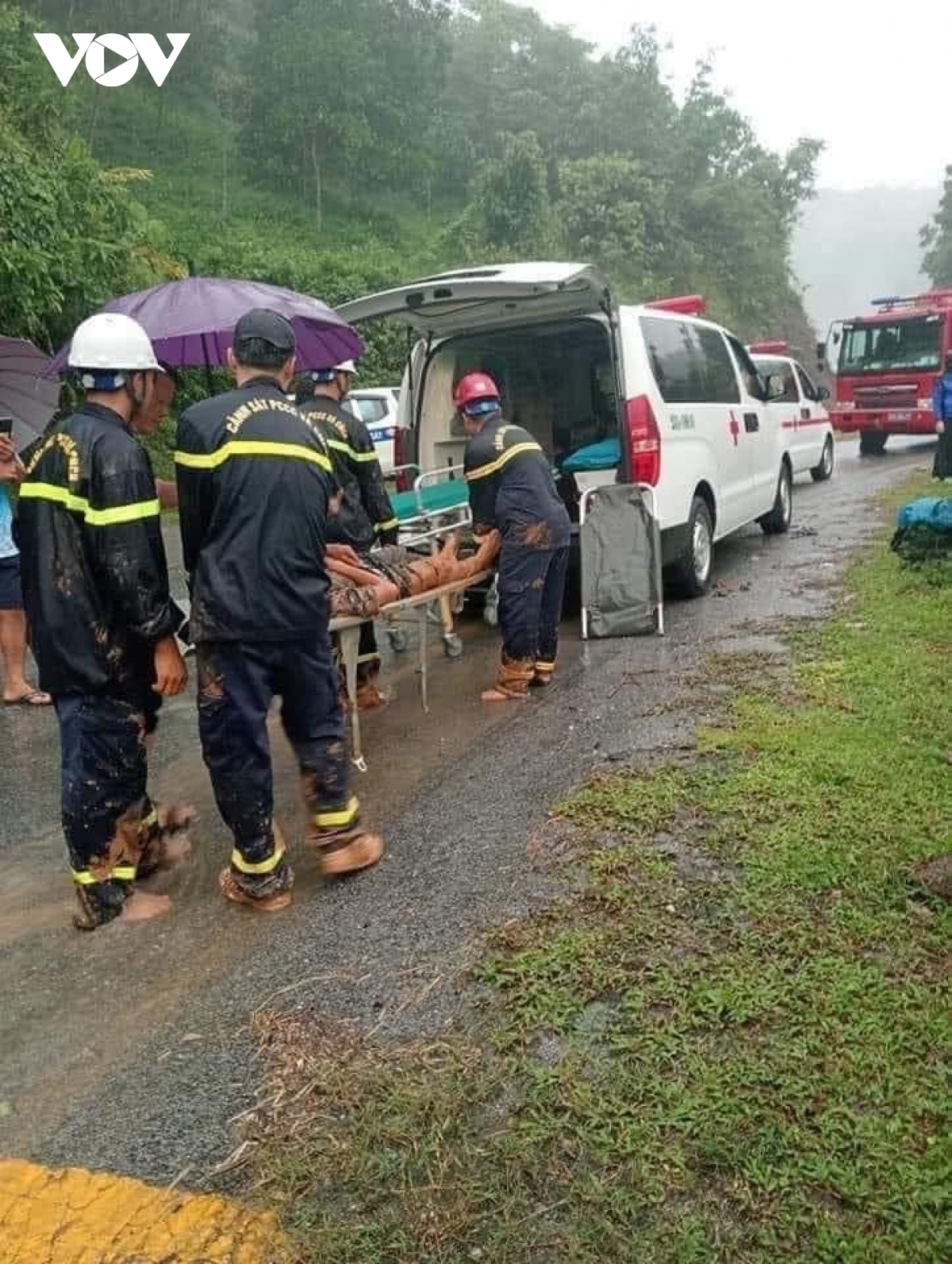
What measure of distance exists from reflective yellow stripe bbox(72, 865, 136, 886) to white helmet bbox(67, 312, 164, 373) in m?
1.56

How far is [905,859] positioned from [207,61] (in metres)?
38.8

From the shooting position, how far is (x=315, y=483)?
132 inches

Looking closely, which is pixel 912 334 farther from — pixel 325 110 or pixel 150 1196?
pixel 325 110

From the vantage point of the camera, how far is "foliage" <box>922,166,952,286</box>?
158ft

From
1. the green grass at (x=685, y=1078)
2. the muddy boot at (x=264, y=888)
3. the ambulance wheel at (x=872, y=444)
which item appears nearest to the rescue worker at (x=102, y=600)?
the muddy boot at (x=264, y=888)

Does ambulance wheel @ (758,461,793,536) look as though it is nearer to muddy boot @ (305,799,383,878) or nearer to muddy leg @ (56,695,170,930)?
muddy boot @ (305,799,383,878)

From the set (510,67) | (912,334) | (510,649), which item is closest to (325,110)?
(510,67)

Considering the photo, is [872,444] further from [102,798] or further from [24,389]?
[102,798]

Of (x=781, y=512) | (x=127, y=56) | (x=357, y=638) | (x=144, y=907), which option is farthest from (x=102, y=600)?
(x=127, y=56)

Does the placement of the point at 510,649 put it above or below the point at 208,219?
below

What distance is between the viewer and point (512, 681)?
5387 millimetres

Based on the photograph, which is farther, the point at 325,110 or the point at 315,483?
the point at 325,110

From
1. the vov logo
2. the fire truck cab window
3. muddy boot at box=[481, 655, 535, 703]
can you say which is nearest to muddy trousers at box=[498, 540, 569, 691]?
muddy boot at box=[481, 655, 535, 703]

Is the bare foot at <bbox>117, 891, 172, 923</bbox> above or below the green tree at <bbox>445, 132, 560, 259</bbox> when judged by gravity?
below
